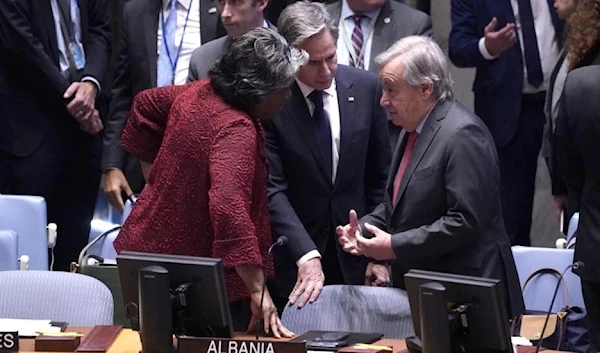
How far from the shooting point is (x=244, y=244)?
4059 mm

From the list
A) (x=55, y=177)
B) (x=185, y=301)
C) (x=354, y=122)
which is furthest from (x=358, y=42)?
(x=185, y=301)

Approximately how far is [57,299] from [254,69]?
3.16 feet

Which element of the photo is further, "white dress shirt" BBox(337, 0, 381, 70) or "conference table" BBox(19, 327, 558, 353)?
"white dress shirt" BBox(337, 0, 381, 70)

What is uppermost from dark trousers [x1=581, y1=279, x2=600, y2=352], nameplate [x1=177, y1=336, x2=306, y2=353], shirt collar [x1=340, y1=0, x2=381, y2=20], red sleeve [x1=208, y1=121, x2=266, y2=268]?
shirt collar [x1=340, y1=0, x2=381, y2=20]

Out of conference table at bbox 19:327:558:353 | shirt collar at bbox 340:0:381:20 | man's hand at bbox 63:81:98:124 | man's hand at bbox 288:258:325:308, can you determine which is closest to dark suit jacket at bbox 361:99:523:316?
man's hand at bbox 288:258:325:308

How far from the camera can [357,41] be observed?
5711 millimetres

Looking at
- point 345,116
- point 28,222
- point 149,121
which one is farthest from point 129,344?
point 28,222

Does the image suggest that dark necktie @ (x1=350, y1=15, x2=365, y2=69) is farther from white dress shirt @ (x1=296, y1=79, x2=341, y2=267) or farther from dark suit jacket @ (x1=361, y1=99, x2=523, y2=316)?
dark suit jacket @ (x1=361, y1=99, x2=523, y2=316)

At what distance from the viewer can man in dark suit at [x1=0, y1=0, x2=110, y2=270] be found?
5785 millimetres

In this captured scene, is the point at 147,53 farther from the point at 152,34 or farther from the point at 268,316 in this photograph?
the point at 268,316

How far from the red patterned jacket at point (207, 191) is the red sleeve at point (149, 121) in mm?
49

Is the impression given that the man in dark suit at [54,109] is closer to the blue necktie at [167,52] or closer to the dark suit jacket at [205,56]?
the blue necktie at [167,52]

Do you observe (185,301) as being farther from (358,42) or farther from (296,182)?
(358,42)

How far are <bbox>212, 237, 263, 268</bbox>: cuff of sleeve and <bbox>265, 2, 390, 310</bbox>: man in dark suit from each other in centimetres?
57
